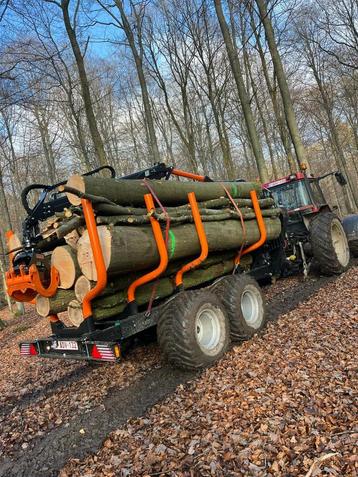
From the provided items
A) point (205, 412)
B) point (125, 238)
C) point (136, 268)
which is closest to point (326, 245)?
point (136, 268)

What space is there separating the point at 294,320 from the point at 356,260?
470 cm

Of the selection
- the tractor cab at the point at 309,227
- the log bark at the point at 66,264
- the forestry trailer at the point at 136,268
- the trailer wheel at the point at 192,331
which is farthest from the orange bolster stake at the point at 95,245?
the tractor cab at the point at 309,227

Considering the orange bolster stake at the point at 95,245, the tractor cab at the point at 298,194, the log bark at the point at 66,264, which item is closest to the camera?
the orange bolster stake at the point at 95,245

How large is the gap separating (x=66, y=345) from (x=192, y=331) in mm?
1567

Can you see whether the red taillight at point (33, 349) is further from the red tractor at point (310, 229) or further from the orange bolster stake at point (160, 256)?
the red tractor at point (310, 229)

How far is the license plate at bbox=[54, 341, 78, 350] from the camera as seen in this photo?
4680mm

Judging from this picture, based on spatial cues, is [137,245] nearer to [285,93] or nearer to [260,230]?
[260,230]

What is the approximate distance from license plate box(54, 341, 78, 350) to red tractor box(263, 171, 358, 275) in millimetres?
5140

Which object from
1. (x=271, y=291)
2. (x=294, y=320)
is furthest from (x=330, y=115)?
(x=294, y=320)

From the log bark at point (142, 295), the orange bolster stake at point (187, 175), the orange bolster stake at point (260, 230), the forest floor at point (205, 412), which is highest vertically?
the orange bolster stake at point (187, 175)

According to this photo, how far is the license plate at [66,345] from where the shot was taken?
4680 millimetres

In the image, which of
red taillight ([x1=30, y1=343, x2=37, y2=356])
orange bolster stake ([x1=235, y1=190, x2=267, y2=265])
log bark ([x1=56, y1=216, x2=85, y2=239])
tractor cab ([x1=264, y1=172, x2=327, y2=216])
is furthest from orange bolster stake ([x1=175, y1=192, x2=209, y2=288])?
tractor cab ([x1=264, y1=172, x2=327, y2=216])

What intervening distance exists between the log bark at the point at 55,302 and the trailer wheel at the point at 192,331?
3.91 ft

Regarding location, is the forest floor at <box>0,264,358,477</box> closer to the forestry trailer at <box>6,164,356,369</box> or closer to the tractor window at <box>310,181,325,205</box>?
the forestry trailer at <box>6,164,356,369</box>
